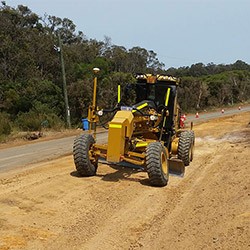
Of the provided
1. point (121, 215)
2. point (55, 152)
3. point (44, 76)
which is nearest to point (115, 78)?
point (44, 76)

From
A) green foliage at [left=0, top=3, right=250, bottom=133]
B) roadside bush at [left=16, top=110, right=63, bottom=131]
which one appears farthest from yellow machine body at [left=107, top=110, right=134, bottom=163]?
roadside bush at [left=16, top=110, right=63, bottom=131]

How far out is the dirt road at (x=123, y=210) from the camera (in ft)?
19.1

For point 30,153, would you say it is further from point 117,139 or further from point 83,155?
point 117,139

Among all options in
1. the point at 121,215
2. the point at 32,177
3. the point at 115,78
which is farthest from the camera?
the point at 115,78

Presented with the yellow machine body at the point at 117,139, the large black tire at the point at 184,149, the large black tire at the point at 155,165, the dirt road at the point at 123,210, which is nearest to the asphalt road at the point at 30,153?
the dirt road at the point at 123,210

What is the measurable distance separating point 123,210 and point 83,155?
93.6 inches

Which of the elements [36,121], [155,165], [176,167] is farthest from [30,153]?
[36,121]

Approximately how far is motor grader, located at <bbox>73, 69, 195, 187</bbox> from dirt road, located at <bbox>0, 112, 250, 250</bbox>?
38cm

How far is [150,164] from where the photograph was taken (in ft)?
29.1

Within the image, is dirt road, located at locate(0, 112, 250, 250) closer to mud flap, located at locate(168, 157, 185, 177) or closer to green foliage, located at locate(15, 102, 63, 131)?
mud flap, located at locate(168, 157, 185, 177)

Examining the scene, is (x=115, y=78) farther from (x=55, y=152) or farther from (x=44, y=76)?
(x=55, y=152)

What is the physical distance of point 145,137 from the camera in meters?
10.7

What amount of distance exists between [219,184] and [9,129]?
16367mm

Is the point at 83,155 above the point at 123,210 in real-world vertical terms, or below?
above
